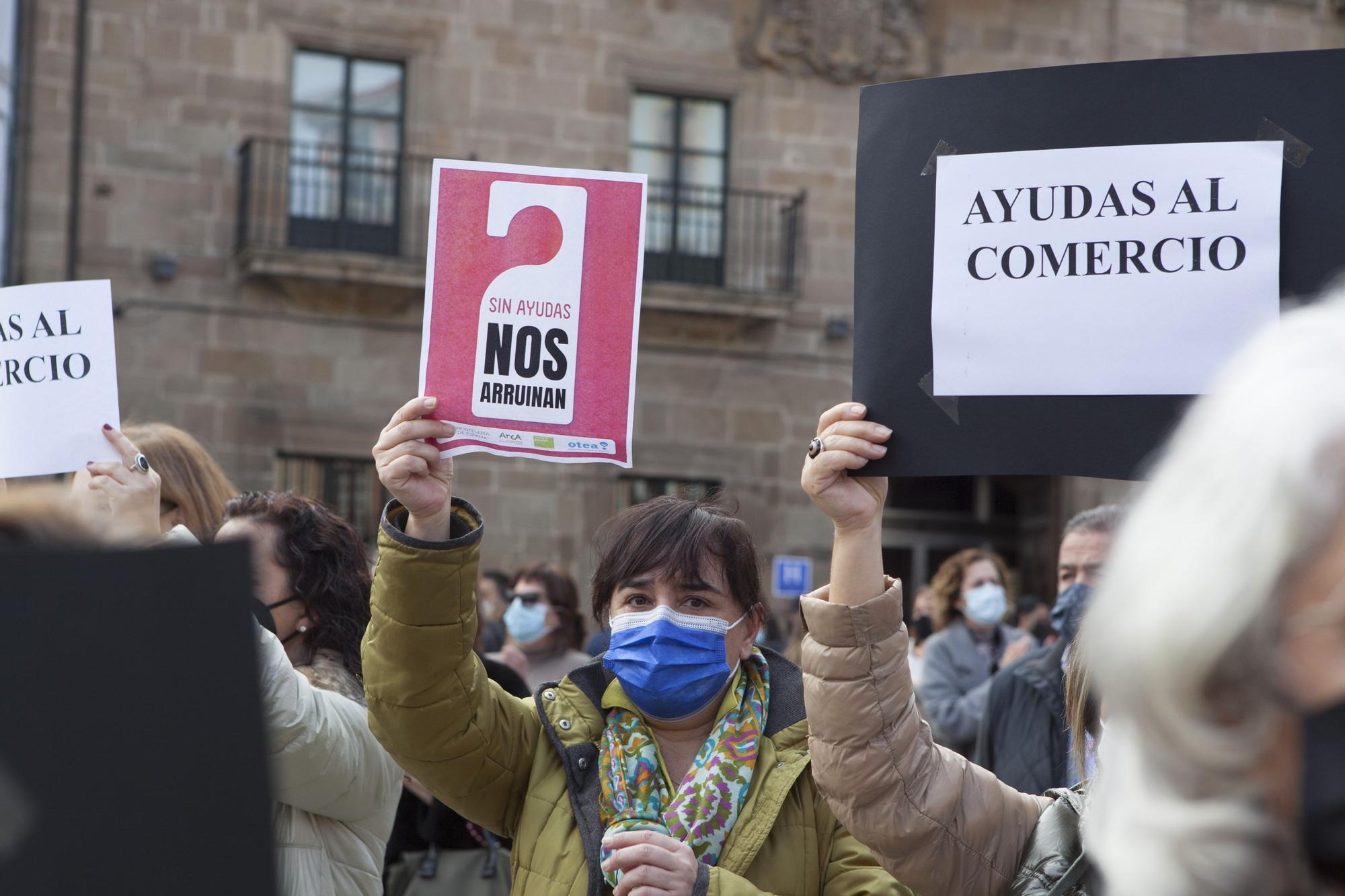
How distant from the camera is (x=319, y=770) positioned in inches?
119

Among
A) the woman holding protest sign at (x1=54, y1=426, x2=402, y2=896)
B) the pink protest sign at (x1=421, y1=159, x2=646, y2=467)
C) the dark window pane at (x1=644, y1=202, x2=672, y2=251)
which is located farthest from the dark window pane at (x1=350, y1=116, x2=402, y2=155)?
the pink protest sign at (x1=421, y1=159, x2=646, y2=467)

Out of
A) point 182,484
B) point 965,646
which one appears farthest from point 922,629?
point 182,484

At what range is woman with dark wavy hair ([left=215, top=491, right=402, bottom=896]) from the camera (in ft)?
9.79

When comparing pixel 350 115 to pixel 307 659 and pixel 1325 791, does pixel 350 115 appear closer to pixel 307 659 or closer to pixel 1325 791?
pixel 307 659

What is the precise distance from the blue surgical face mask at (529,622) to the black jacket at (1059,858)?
4.40 m

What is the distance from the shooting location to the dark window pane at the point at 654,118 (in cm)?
1603

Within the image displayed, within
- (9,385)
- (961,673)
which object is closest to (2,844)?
(9,385)

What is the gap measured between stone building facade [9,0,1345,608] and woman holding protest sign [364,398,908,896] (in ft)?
38.7

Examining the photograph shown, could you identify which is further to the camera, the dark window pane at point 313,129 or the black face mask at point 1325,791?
the dark window pane at point 313,129

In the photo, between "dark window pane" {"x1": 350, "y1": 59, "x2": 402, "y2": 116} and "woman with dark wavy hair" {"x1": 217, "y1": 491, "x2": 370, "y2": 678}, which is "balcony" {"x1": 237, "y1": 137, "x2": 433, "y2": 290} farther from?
"woman with dark wavy hair" {"x1": 217, "y1": 491, "x2": 370, "y2": 678}

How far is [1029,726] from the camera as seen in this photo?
4.66 m

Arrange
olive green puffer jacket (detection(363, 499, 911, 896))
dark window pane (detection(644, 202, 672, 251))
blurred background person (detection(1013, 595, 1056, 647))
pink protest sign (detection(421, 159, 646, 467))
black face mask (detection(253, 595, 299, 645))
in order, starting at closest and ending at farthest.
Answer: olive green puffer jacket (detection(363, 499, 911, 896)) → pink protest sign (detection(421, 159, 646, 467)) → black face mask (detection(253, 595, 299, 645)) → blurred background person (detection(1013, 595, 1056, 647)) → dark window pane (detection(644, 202, 672, 251))

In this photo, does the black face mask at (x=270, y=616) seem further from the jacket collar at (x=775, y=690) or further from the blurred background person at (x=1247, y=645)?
the blurred background person at (x=1247, y=645)

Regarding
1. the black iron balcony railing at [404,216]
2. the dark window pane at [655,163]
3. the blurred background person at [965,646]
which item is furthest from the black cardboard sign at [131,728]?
the dark window pane at [655,163]
